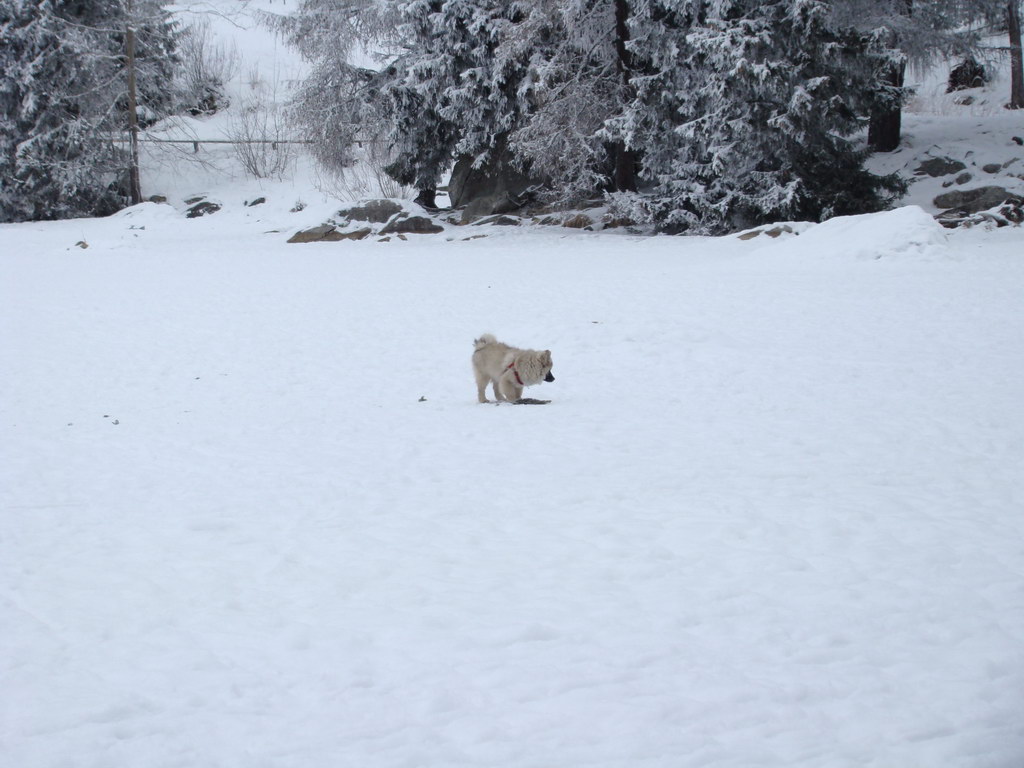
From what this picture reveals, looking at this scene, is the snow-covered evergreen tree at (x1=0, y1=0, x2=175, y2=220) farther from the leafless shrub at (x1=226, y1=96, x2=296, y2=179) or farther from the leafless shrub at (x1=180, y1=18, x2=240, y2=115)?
the leafless shrub at (x1=180, y1=18, x2=240, y2=115)

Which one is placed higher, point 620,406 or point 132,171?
point 132,171

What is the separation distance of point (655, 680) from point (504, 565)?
1444 mm

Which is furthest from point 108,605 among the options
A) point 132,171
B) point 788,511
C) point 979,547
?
point 132,171

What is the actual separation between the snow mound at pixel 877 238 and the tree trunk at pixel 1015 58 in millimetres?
10052

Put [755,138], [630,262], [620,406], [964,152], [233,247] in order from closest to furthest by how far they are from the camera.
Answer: [620,406], [630,262], [755,138], [964,152], [233,247]

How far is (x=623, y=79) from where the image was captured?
22.8 meters

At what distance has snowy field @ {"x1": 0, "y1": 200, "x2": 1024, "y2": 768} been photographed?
10.8 ft

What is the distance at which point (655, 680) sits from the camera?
355 centimetres

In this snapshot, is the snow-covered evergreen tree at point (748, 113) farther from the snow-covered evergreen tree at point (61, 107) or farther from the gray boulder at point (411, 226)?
the snow-covered evergreen tree at point (61, 107)

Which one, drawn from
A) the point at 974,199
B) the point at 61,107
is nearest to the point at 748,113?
the point at 974,199

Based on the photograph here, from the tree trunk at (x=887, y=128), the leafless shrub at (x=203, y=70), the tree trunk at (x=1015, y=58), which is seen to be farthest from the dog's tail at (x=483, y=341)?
the leafless shrub at (x=203, y=70)

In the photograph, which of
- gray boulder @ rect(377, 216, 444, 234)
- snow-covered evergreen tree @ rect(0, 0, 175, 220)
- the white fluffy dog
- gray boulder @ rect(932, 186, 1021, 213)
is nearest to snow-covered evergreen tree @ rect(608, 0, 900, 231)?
gray boulder @ rect(932, 186, 1021, 213)

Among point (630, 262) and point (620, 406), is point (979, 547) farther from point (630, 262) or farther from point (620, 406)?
point (630, 262)

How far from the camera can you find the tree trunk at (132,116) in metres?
32.4
